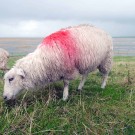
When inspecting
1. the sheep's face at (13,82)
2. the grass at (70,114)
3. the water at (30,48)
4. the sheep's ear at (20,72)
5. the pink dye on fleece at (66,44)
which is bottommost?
the water at (30,48)

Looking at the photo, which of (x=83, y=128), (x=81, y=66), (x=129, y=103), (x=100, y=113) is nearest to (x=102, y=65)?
(x=81, y=66)

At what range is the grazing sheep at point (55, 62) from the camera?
25.7 feet

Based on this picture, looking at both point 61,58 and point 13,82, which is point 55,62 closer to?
point 61,58

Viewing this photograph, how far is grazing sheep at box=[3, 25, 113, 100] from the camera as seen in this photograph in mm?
7835

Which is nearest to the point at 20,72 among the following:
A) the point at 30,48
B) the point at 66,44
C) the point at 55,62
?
the point at 55,62

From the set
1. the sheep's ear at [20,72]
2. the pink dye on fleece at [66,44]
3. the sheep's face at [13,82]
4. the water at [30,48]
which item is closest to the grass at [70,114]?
the sheep's face at [13,82]

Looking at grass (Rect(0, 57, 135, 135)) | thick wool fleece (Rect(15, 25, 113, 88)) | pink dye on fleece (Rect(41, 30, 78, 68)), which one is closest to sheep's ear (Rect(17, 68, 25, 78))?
thick wool fleece (Rect(15, 25, 113, 88))

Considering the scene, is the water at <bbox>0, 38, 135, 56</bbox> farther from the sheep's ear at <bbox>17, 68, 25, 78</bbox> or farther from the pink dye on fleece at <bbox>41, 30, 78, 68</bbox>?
the sheep's ear at <bbox>17, 68, 25, 78</bbox>

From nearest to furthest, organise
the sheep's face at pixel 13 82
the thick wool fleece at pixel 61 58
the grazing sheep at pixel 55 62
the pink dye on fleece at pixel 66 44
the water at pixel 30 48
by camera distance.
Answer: the sheep's face at pixel 13 82 < the grazing sheep at pixel 55 62 < the thick wool fleece at pixel 61 58 < the pink dye on fleece at pixel 66 44 < the water at pixel 30 48

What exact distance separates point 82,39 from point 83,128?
2.75 m

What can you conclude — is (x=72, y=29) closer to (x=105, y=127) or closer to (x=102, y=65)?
(x=102, y=65)

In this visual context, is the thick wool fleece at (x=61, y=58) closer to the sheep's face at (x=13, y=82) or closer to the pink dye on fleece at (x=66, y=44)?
the pink dye on fleece at (x=66, y=44)

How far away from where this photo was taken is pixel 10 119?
267 inches

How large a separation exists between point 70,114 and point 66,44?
75.2 inches
